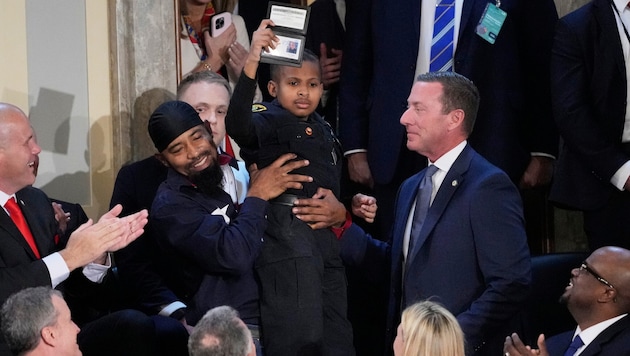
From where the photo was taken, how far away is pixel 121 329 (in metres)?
4.25

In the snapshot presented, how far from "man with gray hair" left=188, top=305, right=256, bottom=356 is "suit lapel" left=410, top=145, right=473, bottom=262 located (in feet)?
2.90

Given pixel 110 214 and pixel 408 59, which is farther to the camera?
pixel 408 59

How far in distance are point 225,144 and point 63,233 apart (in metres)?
1.02

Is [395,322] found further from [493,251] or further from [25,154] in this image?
[25,154]

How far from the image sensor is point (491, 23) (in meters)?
5.29

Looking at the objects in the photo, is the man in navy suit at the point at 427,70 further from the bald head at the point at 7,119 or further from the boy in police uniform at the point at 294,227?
the bald head at the point at 7,119

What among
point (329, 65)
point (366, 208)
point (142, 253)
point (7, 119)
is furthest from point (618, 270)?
point (7, 119)

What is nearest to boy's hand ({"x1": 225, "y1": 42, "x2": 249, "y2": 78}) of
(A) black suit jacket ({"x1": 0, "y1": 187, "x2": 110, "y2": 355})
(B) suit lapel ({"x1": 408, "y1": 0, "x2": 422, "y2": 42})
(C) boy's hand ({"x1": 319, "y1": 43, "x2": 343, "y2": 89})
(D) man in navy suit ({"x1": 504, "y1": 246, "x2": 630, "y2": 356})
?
(C) boy's hand ({"x1": 319, "y1": 43, "x2": 343, "y2": 89})

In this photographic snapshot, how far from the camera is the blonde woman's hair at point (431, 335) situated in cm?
335

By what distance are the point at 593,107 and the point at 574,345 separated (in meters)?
1.27

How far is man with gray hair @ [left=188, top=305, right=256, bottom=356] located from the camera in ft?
11.7

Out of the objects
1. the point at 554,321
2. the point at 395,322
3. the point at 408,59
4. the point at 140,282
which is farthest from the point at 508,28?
the point at 140,282

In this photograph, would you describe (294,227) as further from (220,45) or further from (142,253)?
(220,45)

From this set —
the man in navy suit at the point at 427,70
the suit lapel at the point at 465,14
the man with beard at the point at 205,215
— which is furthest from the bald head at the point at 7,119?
the suit lapel at the point at 465,14
